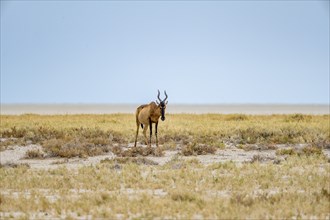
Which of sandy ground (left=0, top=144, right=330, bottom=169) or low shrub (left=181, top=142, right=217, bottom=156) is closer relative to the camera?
sandy ground (left=0, top=144, right=330, bottom=169)

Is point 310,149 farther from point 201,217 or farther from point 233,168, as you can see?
point 201,217

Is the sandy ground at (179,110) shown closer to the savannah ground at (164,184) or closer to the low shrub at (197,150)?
the low shrub at (197,150)

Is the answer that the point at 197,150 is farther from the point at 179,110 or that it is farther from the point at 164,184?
the point at 179,110

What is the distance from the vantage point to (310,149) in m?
21.2

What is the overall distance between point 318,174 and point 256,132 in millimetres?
15024

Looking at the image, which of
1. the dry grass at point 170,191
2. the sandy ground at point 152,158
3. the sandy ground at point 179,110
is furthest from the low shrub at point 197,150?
the sandy ground at point 179,110

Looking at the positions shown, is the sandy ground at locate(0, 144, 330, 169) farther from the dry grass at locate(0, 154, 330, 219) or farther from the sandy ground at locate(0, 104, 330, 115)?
the sandy ground at locate(0, 104, 330, 115)

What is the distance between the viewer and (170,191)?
483 inches

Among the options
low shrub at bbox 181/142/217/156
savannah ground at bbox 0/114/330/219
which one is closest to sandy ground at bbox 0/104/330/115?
low shrub at bbox 181/142/217/156

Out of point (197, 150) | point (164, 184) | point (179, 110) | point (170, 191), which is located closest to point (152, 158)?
point (197, 150)

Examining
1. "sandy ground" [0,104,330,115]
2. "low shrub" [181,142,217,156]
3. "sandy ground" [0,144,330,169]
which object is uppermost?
"sandy ground" [0,104,330,115]

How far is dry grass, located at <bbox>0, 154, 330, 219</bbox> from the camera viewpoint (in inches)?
407

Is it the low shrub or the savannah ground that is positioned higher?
the low shrub

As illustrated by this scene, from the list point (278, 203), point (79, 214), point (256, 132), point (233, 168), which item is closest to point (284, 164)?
point (233, 168)
